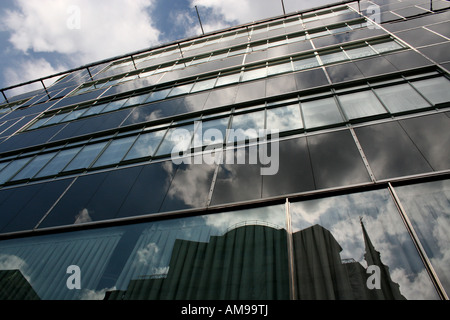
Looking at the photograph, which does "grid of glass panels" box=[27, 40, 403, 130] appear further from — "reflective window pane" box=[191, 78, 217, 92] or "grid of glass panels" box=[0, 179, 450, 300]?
"grid of glass panels" box=[0, 179, 450, 300]

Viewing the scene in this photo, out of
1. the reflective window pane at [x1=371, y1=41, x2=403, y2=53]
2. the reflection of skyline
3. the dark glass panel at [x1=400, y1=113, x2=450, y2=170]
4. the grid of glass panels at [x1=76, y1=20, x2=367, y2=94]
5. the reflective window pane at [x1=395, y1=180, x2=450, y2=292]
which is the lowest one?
the reflection of skyline

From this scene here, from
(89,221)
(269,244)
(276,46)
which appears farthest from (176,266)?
(276,46)

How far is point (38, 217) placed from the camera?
8.43 m

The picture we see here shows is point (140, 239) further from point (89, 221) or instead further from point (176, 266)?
point (89, 221)

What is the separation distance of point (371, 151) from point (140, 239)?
6.35 metres

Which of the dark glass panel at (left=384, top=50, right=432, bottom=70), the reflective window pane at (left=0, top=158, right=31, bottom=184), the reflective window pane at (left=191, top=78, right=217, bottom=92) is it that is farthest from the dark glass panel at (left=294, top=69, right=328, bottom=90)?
the reflective window pane at (left=0, top=158, right=31, bottom=184)

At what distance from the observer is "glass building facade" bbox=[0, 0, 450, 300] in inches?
187

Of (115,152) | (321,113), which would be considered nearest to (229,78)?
(321,113)

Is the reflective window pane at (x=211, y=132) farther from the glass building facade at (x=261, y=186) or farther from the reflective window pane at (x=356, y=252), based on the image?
the reflective window pane at (x=356, y=252)

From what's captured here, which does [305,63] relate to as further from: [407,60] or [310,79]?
[407,60]

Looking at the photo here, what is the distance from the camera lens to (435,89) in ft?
27.0

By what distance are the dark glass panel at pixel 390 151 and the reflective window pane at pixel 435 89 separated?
1764 millimetres

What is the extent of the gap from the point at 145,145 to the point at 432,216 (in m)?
9.33

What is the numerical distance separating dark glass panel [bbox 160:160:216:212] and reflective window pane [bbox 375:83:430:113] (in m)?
6.03
